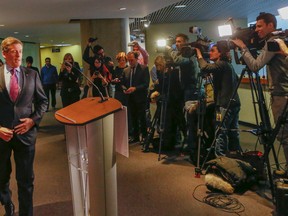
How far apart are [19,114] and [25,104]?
8 cm

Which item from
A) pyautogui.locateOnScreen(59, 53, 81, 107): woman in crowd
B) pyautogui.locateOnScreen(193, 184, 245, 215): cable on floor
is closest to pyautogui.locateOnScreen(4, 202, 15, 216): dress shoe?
pyautogui.locateOnScreen(193, 184, 245, 215): cable on floor

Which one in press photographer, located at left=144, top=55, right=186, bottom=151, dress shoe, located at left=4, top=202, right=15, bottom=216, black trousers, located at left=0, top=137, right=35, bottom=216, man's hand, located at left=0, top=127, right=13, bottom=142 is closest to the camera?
man's hand, located at left=0, top=127, right=13, bottom=142

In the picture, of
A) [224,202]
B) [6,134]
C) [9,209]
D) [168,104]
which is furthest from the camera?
[168,104]

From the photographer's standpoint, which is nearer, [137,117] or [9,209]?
[9,209]

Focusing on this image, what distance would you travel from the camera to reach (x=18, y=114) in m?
2.32

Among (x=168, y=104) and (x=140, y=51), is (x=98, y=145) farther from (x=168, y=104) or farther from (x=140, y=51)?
(x=140, y=51)

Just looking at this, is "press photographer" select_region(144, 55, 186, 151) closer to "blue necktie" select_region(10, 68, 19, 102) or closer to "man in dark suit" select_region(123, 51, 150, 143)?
"man in dark suit" select_region(123, 51, 150, 143)

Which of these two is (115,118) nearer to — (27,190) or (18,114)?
(18,114)

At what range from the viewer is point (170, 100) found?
14.8 feet

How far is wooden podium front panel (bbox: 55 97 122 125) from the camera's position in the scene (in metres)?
1.63

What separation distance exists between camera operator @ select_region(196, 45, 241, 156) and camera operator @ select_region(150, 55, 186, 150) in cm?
78

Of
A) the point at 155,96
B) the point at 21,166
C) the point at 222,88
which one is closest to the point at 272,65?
the point at 222,88

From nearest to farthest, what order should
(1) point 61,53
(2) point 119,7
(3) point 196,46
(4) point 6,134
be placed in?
(4) point 6,134 < (3) point 196,46 < (2) point 119,7 < (1) point 61,53

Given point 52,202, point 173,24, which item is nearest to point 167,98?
point 52,202
